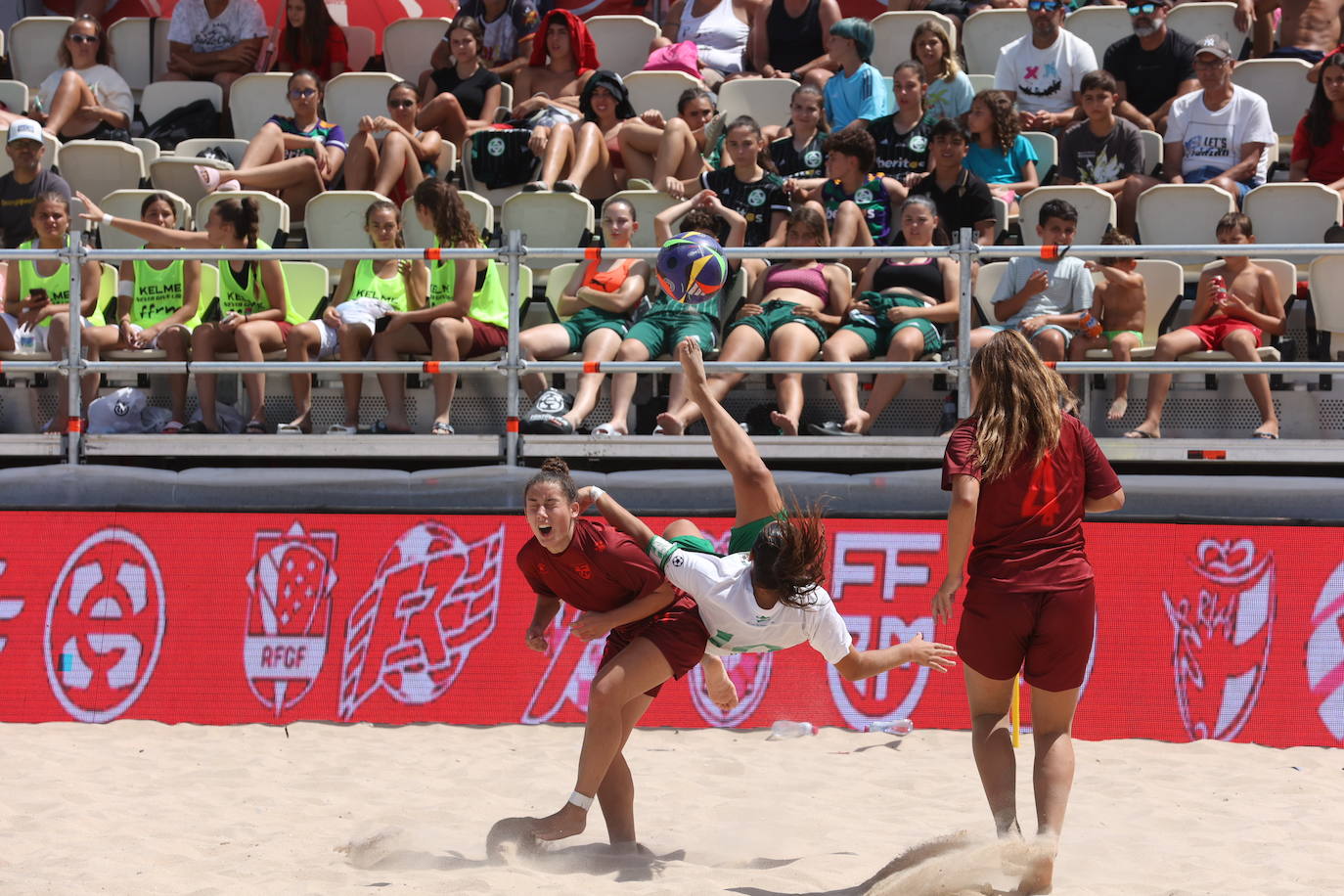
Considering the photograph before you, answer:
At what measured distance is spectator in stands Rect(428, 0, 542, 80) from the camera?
11.0m

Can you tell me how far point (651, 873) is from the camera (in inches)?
186

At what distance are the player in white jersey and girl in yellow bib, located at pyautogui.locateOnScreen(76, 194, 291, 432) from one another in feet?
11.2

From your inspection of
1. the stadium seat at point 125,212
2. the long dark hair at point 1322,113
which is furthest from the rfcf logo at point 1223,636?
the stadium seat at point 125,212

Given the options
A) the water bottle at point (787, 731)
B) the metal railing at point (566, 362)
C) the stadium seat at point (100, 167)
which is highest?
the stadium seat at point (100, 167)

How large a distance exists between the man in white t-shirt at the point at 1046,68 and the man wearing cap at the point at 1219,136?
92cm

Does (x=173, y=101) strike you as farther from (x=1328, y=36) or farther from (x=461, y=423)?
(x=1328, y=36)

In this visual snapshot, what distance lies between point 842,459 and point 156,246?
4275 millimetres

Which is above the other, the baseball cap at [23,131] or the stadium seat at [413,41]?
the stadium seat at [413,41]

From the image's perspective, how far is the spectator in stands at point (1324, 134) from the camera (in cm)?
860

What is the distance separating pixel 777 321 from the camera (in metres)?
7.59

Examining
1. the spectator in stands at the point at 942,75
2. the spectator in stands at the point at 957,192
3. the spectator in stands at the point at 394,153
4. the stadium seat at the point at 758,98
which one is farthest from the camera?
the stadium seat at the point at 758,98

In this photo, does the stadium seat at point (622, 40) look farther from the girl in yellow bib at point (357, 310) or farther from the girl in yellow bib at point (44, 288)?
the girl in yellow bib at point (44, 288)

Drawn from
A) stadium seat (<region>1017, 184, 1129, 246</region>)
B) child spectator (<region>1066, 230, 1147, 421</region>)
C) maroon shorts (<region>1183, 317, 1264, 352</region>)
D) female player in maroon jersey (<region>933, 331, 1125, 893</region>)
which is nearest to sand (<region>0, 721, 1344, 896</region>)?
female player in maroon jersey (<region>933, 331, 1125, 893</region>)

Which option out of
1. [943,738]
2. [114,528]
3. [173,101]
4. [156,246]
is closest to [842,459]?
[943,738]
